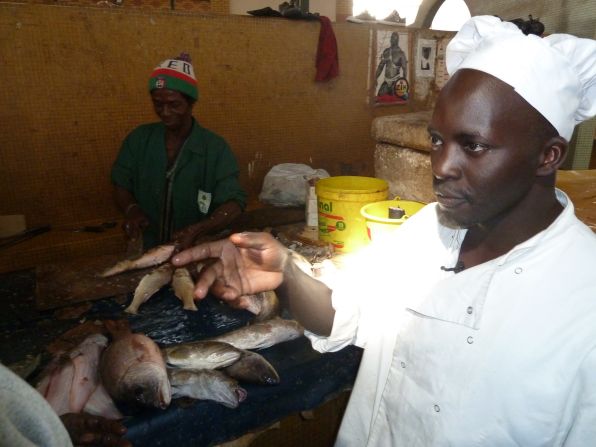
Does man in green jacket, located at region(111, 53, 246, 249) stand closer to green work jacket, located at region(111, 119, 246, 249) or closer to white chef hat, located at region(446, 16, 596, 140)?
green work jacket, located at region(111, 119, 246, 249)

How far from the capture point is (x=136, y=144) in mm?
4094

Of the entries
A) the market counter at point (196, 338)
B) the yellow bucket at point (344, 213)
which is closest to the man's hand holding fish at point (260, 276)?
the market counter at point (196, 338)

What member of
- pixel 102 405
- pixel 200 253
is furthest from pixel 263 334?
pixel 102 405

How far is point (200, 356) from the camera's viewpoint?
199 centimetres

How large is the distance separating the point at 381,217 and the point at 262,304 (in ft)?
2.98

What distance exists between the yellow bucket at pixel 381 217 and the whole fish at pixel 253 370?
1.02 m

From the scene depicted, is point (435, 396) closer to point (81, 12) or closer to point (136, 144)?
point (136, 144)

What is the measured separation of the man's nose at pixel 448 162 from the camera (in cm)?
132

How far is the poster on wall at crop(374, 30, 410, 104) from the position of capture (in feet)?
23.2

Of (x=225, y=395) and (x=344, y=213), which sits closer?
(x=225, y=395)

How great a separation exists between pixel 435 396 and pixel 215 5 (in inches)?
449

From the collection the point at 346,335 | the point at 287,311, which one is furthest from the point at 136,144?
the point at 346,335

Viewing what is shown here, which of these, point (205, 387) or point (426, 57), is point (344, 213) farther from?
point (426, 57)

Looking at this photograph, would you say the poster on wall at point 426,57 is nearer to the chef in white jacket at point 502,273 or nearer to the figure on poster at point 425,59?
the figure on poster at point 425,59
